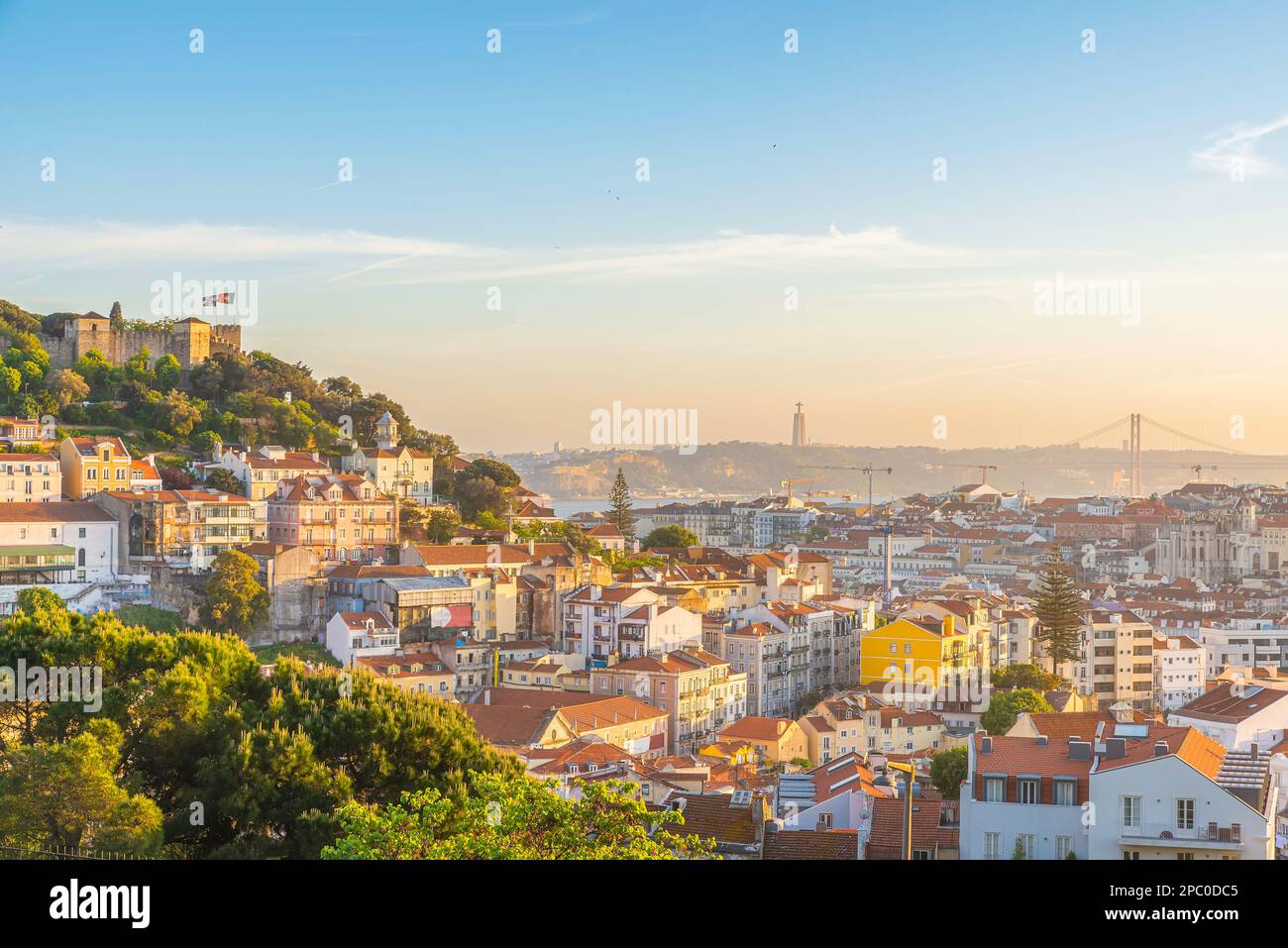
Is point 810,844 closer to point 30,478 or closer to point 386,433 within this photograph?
point 30,478

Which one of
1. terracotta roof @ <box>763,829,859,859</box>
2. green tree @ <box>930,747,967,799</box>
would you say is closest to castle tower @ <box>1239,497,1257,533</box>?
green tree @ <box>930,747,967,799</box>

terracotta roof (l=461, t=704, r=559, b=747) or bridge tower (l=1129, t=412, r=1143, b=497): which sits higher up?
bridge tower (l=1129, t=412, r=1143, b=497)

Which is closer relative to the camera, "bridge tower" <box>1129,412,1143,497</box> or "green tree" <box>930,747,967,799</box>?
"green tree" <box>930,747,967,799</box>

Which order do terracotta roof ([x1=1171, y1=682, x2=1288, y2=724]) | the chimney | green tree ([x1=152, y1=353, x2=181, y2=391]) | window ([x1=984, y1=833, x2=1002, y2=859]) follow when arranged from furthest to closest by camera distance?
green tree ([x1=152, y1=353, x2=181, y2=391]), terracotta roof ([x1=1171, y1=682, x2=1288, y2=724]), the chimney, window ([x1=984, y1=833, x2=1002, y2=859])

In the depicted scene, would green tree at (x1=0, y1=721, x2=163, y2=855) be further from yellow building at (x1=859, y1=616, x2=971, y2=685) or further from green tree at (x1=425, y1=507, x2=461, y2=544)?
green tree at (x1=425, y1=507, x2=461, y2=544)

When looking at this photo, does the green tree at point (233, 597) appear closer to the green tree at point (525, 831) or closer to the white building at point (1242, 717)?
the white building at point (1242, 717)

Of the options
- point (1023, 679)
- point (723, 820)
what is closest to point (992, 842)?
point (723, 820)
